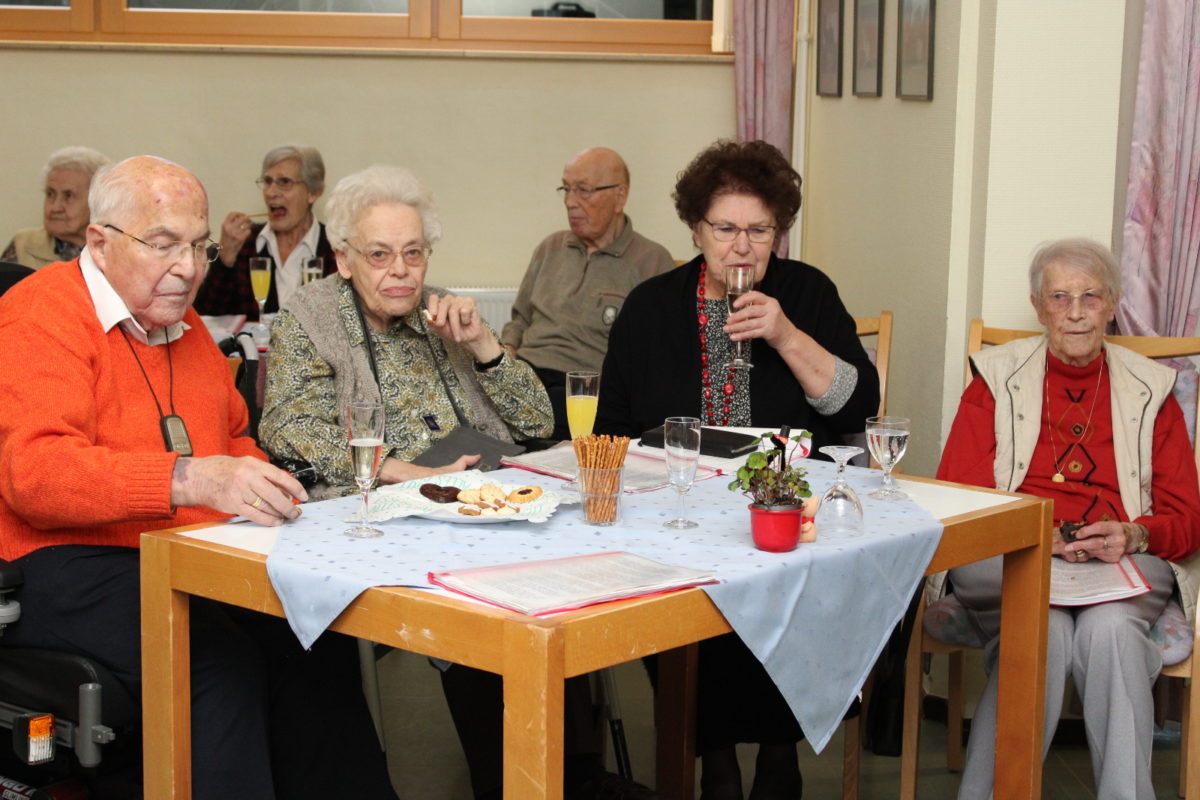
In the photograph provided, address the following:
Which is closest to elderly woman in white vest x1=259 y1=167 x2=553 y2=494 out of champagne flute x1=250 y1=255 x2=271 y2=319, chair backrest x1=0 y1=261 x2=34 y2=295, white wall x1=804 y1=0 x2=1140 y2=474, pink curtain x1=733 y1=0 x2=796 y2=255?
chair backrest x1=0 y1=261 x2=34 y2=295

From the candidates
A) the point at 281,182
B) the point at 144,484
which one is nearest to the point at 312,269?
the point at 281,182

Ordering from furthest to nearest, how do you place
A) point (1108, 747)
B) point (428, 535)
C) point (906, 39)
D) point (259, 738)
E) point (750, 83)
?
point (750, 83), point (906, 39), point (1108, 747), point (259, 738), point (428, 535)

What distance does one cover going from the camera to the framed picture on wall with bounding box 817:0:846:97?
438 centimetres

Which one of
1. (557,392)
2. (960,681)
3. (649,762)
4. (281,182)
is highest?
(281,182)

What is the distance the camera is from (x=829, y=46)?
4.52 m

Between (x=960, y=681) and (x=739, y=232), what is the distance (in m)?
1.06

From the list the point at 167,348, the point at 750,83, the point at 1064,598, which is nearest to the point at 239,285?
the point at 750,83

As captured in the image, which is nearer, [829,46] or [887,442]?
[887,442]

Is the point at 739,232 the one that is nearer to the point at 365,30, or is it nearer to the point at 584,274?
the point at 584,274

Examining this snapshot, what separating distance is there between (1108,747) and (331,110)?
387cm

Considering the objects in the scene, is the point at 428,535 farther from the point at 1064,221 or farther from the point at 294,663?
the point at 1064,221

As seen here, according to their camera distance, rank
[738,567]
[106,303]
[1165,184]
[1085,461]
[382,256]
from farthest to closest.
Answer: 1. [1165,184]
2. [1085,461]
3. [382,256]
4. [106,303]
5. [738,567]

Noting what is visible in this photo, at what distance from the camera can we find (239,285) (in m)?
4.43

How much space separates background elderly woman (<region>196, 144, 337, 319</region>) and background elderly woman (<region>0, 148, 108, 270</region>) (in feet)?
1.58
